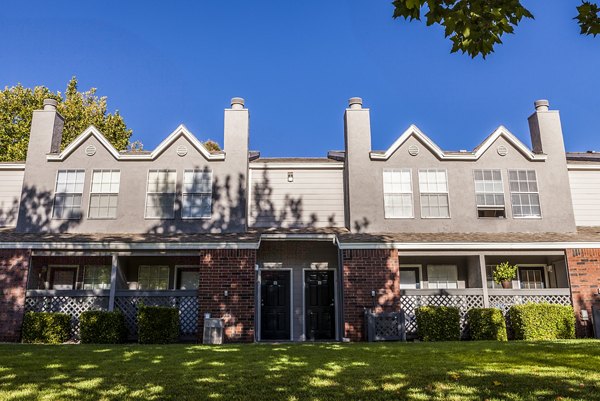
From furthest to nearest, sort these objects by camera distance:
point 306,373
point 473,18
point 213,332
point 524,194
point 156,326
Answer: point 524,194 < point 156,326 < point 213,332 < point 306,373 < point 473,18

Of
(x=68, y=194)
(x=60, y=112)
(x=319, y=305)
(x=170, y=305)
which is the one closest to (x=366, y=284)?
(x=319, y=305)

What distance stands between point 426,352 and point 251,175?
10.3 m

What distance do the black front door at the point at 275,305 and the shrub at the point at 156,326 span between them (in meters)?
3.40

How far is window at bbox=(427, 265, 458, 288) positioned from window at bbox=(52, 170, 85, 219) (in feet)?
40.0

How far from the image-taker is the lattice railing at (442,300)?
15500mm

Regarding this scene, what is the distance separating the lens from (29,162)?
57.3ft

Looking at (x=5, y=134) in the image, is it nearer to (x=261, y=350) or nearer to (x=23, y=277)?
(x=23, y=277)

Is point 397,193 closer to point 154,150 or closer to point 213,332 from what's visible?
point 213,332

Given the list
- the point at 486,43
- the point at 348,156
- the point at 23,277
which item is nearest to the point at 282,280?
the point at 348,156

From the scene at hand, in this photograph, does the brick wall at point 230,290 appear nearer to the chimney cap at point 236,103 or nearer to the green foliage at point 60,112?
the chimney cap at point 236,103

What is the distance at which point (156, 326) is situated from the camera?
14.1 meters

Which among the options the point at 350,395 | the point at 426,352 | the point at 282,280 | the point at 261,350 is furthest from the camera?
the point at 282,280

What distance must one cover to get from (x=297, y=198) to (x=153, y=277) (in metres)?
5.81

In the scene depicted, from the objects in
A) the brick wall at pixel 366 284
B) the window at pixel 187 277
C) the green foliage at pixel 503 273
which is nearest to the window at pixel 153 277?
the window at pixel 187 277
